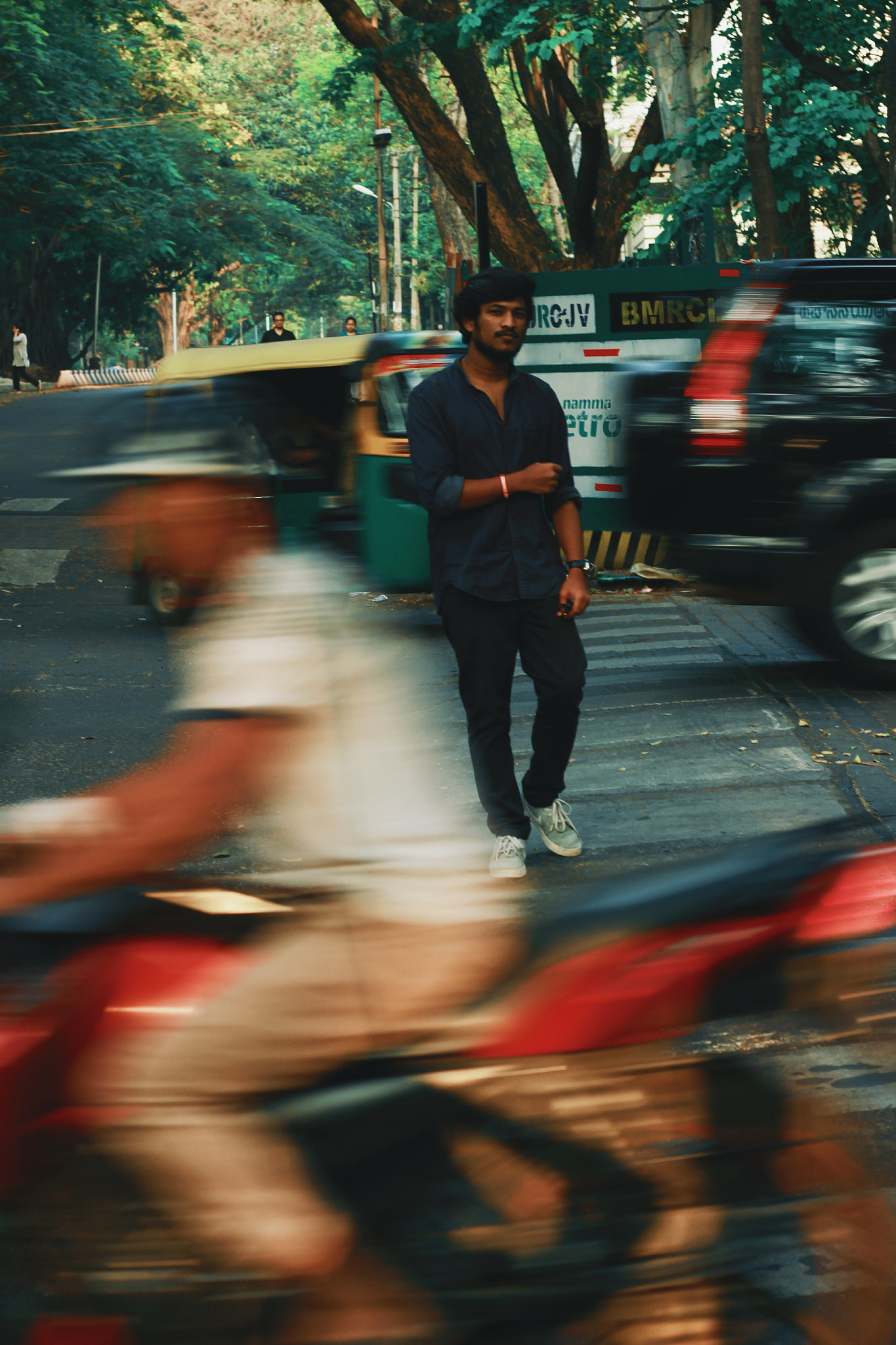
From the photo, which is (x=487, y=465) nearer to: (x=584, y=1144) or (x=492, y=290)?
(x=492, y=290)

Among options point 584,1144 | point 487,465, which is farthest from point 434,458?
point 584,1144

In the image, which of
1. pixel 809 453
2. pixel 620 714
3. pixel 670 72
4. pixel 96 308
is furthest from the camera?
pixel 96 308

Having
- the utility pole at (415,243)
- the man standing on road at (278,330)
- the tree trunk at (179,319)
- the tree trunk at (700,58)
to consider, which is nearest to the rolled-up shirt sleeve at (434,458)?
the tree trunk at (700,58)

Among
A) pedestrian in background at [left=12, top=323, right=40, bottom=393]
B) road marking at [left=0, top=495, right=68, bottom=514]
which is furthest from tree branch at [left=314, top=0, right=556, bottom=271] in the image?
pedestrian in background at [left=12, top=323, right=40, bottom=393]

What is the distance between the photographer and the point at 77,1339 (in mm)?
2004

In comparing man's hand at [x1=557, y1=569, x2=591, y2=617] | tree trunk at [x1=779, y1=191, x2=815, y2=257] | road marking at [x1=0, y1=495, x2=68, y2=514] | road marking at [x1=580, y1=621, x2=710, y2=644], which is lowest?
road marking at [x1=580, y1=621, x2=710, y2=644]

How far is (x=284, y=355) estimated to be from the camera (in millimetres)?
9664

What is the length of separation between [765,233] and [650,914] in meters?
12.5

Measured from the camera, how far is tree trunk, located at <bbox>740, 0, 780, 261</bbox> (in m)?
13.1

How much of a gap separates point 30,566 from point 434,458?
30.1 ft

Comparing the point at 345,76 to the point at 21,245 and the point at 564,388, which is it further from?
the point at 21,245

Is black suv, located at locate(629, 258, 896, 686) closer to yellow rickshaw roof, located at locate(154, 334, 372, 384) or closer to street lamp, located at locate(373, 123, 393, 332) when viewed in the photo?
yellow rickshaw roof, located at locate(154, 334, 372, 384)

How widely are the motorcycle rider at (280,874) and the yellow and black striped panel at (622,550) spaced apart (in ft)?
28.2

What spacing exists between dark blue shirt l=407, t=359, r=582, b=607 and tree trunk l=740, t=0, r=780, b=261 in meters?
9.60
